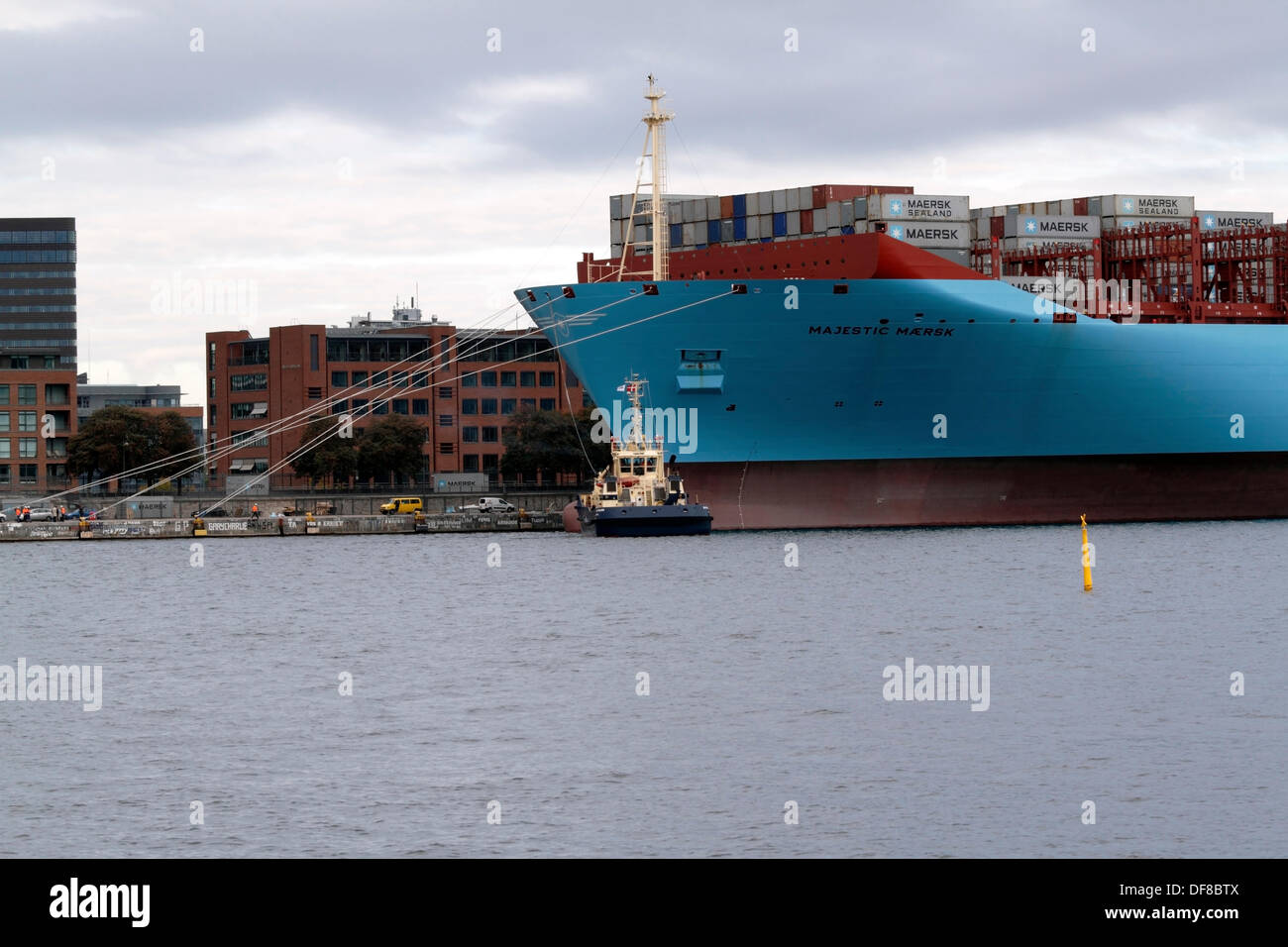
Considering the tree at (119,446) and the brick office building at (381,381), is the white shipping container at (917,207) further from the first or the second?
the tree at (119,446)

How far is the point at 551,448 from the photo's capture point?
126562 mm

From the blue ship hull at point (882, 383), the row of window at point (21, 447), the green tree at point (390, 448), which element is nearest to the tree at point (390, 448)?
the green tree at point (390, 448)

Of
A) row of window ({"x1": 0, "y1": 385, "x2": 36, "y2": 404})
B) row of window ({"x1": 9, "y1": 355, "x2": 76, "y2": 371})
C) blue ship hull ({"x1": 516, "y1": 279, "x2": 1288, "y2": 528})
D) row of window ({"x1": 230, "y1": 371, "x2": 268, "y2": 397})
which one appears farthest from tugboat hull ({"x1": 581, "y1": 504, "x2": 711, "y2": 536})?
row of window ({"x1": 9, "y1": 355, "x2": 76, "y2": 371})

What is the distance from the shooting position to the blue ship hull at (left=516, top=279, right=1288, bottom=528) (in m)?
61.3

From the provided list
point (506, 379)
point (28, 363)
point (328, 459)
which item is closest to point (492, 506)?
point (328, 459)

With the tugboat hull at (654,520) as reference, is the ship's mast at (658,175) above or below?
above

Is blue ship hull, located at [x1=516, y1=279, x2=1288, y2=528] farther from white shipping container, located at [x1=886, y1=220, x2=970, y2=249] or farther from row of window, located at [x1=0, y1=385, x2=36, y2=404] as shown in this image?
row of window, located at [x1=0, y1=385, x2=36, y2=404]

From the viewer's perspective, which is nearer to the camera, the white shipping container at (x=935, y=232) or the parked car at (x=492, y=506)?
the white shipping container at (x=935, y=232)

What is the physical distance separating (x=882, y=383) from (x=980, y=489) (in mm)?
6740

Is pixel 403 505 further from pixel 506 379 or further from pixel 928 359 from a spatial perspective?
pixel 928 359

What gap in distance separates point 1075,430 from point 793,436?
39.7ft

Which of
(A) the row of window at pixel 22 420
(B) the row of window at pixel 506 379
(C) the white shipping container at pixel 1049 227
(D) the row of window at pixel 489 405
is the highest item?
(C) the white shipping container at pixel 1049 227

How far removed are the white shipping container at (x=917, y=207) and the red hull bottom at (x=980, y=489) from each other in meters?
10.3

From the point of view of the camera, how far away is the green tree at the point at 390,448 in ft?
407
